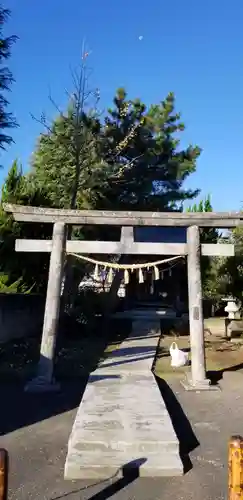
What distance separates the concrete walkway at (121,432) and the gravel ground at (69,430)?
0.64 ft

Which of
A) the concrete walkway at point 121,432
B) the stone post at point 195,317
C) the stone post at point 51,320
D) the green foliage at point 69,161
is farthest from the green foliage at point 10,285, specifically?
the stone post at point 195,317

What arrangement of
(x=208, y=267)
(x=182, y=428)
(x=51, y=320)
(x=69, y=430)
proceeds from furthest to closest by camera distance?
1. (x=208, y=267)
2. (x=51, y=320)
3. (x=182, y=428)
4. (x=69, y=430)

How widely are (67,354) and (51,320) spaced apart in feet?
11.0

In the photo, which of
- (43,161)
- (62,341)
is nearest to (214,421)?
(62,341)

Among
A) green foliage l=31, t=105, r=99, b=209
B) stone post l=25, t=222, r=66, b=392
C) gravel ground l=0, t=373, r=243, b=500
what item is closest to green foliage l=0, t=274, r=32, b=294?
green foliage l=31, t=105, r=99, b=209

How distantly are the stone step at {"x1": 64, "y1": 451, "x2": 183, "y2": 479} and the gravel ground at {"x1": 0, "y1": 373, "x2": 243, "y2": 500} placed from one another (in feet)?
0.40

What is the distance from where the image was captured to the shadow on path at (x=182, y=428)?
17.9ft

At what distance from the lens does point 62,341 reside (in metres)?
14.9

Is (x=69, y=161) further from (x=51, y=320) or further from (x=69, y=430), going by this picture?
(x=69, y=430)

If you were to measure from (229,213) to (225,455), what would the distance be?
5.40 meters

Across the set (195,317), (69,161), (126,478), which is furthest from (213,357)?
(126,478)

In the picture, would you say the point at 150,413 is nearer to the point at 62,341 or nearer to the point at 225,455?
the point at 225,455

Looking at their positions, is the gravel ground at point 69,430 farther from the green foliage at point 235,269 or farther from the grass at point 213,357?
the green foliage at point 235,269

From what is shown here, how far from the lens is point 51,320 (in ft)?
31.0
